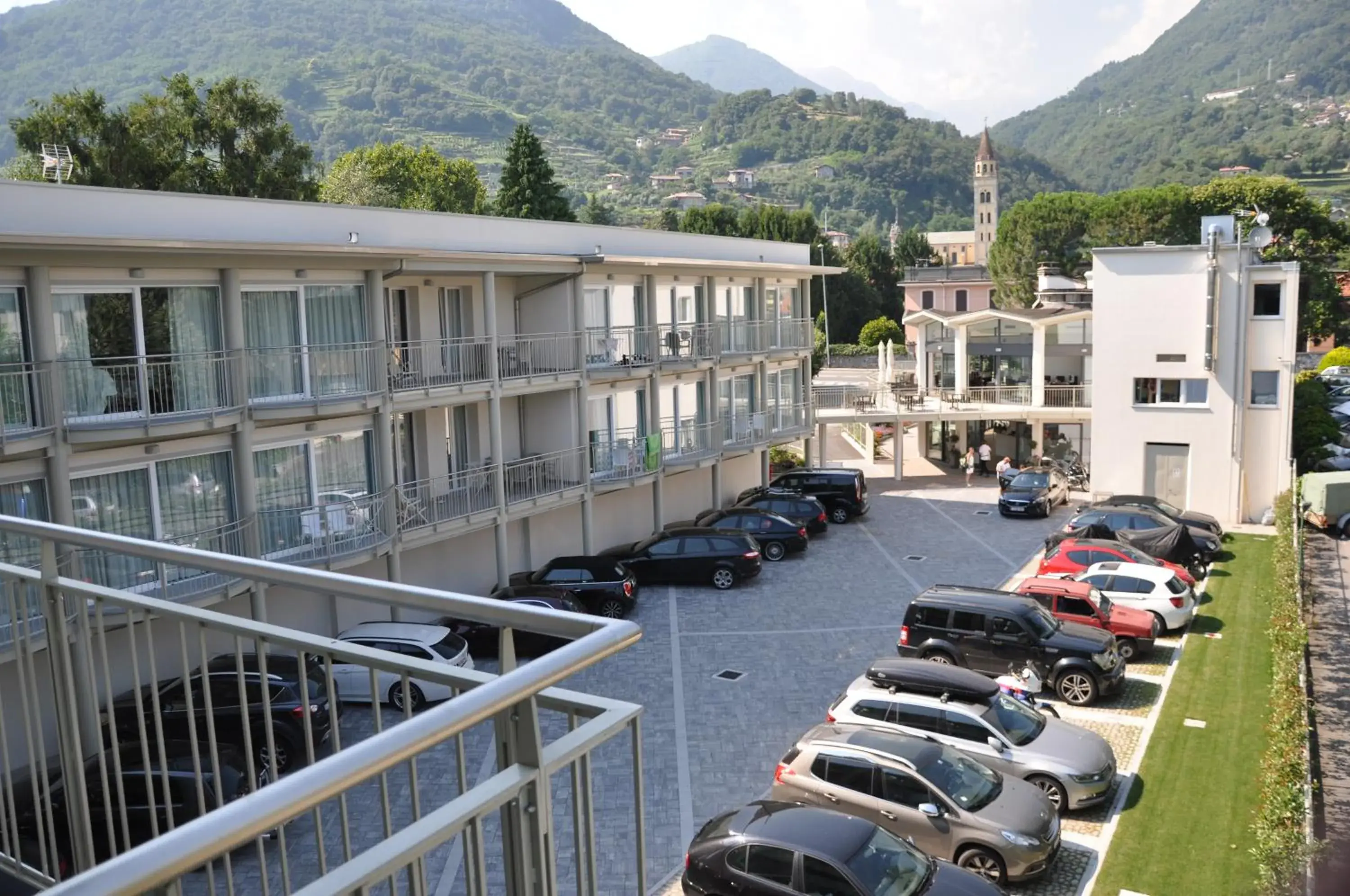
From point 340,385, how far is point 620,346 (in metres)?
10.3

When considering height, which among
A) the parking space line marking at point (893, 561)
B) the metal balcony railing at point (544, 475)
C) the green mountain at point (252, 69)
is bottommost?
the parking space line marking at point (893, 561)

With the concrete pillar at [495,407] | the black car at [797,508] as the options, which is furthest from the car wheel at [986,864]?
the black car at [797,508]

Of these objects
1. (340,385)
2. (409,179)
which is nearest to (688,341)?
(340,385)

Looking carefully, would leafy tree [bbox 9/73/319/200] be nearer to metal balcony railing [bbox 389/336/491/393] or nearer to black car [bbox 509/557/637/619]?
metal balcony railing [bbox 389/336/491/393]

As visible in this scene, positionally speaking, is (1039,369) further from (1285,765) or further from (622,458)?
(1285,765)

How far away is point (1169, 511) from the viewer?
33344 millimetres

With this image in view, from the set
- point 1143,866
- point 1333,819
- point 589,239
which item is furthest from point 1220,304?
point 1143,866

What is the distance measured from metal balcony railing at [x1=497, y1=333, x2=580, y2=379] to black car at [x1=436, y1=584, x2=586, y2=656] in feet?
17.8

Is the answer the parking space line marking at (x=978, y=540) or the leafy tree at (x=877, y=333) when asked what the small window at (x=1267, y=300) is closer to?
the parking space line marking at (x=978, y=540)

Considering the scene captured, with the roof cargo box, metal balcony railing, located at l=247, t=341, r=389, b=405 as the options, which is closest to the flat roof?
metal balcony railing, located at l=247, t=341, r=389, b=405

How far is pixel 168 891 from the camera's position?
204 cm

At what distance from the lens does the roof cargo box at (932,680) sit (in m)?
17.1

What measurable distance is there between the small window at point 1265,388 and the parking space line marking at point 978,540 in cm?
1067

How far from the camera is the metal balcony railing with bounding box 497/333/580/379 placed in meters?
27.0
